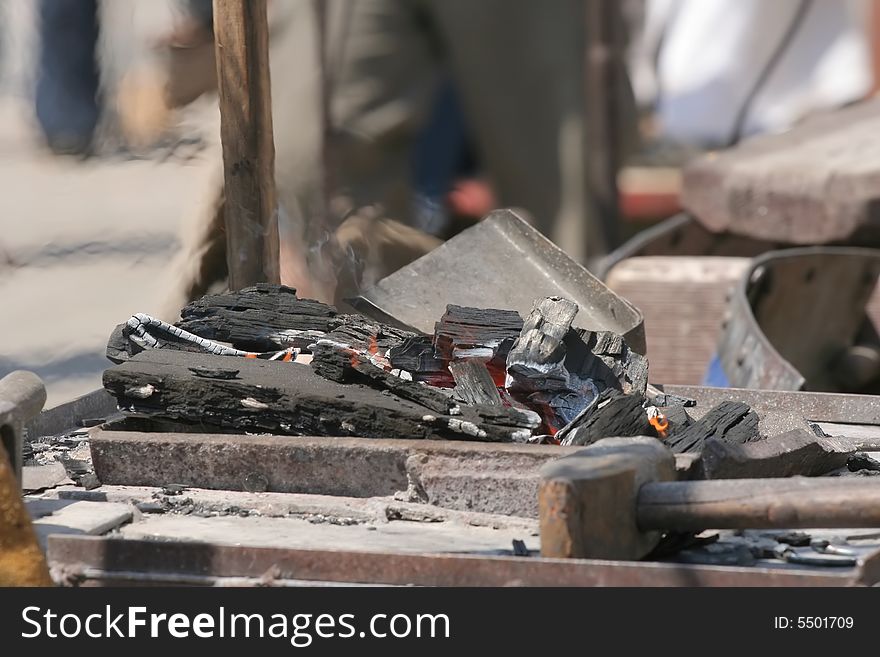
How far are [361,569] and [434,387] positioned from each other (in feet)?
3.54

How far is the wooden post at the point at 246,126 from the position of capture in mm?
4508

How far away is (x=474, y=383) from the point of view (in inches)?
148

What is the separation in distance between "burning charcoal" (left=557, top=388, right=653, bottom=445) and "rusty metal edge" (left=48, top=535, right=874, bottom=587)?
814mm

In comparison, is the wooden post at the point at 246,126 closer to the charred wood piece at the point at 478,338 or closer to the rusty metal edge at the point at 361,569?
the charred wood piece at the point at 478,338

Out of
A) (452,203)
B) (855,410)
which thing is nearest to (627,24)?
(452,203)

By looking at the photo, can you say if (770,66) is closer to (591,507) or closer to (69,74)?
(69,74)

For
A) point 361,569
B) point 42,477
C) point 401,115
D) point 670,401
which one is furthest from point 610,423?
point 401,115

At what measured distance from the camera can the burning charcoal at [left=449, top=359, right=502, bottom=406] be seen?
3705 millimetres

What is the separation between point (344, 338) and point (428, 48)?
5369mm

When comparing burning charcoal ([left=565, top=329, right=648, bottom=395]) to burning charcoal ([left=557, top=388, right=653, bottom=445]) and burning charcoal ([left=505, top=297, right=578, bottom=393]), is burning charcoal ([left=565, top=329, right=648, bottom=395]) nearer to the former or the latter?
burning charcoal ([left=505, top=297, right=578, bottom=393])

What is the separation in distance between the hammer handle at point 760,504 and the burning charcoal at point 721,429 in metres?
0.65

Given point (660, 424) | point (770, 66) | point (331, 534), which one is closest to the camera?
point (331, 534)
